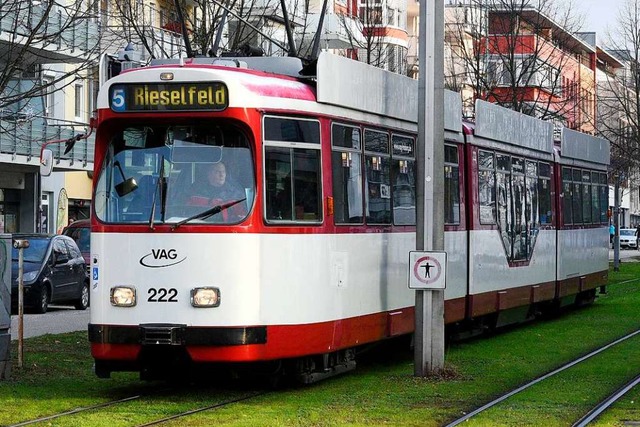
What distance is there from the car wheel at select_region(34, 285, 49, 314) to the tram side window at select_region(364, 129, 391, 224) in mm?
14350

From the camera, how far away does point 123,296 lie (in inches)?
570

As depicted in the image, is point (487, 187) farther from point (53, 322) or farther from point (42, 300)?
point (42, 300)

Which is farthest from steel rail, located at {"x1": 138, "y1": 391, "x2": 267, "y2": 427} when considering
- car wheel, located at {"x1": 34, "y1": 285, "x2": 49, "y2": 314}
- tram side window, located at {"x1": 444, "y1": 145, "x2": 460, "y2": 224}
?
car wheel, located at {"x1": 34, "y1": 285, "x2": 49, "y2": 314}

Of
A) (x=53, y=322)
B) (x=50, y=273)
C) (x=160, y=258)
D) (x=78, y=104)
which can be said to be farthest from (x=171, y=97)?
(x=78, y=104)

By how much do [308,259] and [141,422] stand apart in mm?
2939

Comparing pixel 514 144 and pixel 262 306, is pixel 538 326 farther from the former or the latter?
pixel 262 306

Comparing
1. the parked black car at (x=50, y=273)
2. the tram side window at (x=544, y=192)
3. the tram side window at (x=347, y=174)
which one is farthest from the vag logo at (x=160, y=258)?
the parked black car at (x=50, y=273)

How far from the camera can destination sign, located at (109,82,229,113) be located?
570 inches

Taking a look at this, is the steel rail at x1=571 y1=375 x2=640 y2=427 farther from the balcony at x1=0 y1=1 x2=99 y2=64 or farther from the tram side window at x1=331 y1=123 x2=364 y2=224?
the balcony at x1=0 y1=1 x2=99 y2=64

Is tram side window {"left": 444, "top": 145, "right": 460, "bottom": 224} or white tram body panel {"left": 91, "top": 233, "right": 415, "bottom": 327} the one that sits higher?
tram side window {"left": 444, "top": 145, "right": 460, "bottom": 224}

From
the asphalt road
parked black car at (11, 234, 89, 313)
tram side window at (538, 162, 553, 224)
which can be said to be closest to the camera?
the asphalt road

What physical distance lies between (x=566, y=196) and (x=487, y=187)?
630cm

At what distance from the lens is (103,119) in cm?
1492

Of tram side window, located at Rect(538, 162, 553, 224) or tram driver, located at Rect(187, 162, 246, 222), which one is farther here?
tram side window, located at Rect(538, 162, 553, 224)
